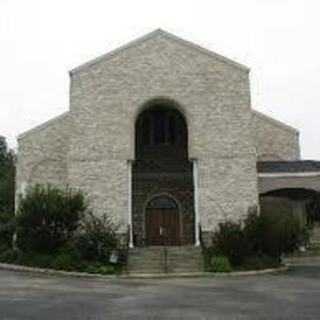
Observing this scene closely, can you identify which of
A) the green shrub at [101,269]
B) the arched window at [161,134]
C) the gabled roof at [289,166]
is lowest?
the green shrub at [101,269]

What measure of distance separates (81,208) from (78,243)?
185 cm

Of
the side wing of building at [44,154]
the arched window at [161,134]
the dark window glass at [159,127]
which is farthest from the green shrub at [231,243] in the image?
the side wing of building at [44,154]

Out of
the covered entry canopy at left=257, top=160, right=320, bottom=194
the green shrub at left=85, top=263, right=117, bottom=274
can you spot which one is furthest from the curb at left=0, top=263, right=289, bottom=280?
the covered entry canopy at left=257, top=160, right=320, bottom=194

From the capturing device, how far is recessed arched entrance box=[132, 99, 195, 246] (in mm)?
40094

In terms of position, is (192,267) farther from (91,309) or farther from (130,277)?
(91,309)

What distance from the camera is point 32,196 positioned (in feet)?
113

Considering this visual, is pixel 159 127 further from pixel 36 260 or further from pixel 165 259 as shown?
pixel 36 260

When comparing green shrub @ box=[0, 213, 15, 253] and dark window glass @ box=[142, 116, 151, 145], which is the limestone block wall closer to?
dark window glass @ box=[142, 116, 151, 145]

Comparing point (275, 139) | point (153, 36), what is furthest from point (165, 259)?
point (275, 139)

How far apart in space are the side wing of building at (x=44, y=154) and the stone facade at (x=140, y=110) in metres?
0.06

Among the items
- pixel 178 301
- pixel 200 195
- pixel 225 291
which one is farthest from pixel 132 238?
pixel 178 301

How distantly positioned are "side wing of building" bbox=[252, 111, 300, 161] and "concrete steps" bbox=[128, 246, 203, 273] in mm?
10539

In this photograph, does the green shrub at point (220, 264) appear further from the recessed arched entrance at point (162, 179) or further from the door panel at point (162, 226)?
the door panel at point (162, 226)

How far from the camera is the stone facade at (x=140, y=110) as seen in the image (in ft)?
124
